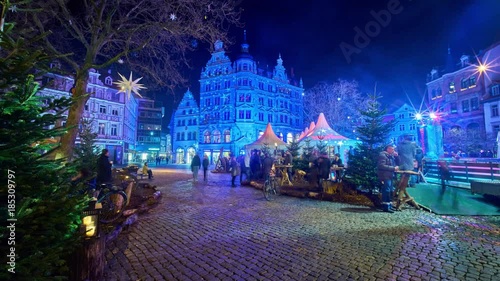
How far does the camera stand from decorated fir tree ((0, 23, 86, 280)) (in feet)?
6.96

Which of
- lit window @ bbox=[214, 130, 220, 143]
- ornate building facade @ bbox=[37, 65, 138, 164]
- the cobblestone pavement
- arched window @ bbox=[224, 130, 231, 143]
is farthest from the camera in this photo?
lit window @ bbox=[214, 130, 220, 143]

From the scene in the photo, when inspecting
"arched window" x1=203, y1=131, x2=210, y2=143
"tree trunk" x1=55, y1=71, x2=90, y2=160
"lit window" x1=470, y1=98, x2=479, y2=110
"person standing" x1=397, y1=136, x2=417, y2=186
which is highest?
"lit window" x1=470, y1=98, x2=479, y2=110

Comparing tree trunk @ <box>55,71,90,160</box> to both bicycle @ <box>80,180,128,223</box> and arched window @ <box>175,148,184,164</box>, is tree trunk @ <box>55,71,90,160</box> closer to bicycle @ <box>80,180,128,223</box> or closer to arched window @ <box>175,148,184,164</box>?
bicycle @ <box>80,180,128,223</box>

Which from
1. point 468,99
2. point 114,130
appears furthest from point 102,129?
point 468,99

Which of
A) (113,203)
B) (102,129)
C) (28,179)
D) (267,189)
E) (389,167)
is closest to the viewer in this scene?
(28,179)

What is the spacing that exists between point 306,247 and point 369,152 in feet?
23.2

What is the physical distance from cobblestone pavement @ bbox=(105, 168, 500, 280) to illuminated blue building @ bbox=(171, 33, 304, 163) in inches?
1516

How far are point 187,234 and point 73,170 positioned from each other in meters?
3.35

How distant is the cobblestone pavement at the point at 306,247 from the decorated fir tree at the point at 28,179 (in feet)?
5.24

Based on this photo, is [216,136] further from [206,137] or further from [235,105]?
[235,105]

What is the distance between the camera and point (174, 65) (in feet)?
36.2

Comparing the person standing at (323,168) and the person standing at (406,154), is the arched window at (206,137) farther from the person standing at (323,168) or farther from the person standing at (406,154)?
the person standing at (406,154)

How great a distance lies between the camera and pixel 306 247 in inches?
189

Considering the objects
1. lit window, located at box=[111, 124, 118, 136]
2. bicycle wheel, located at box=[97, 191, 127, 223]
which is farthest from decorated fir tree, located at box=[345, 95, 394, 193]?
lit window, located at box=[111, 124, 118, 136]
